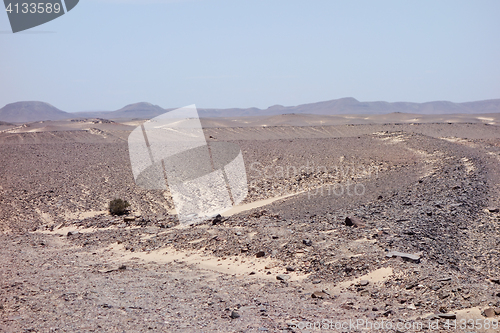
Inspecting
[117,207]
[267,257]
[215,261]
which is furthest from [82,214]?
[267,257]

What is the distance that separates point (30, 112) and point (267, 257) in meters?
191

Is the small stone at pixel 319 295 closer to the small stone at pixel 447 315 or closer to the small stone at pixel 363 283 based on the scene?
the small stone at pixel 363 283

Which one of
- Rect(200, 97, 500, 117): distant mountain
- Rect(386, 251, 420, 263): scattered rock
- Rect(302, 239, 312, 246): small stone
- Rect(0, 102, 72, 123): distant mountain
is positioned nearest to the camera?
Rect(386, 251, 420, 263): scattered rock

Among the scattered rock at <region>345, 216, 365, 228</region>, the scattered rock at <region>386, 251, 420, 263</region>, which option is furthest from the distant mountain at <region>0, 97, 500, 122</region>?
the scattered rock at <region>386, 251, 420, 263</region>

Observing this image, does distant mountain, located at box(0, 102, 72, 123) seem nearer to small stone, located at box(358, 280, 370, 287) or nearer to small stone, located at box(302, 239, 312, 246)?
small stone, located at box(302, 239, 312, 246)

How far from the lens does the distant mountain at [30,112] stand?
16090 cm

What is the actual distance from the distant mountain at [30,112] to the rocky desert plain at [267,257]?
161230 millimetres

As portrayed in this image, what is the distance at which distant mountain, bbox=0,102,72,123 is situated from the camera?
16090 cm

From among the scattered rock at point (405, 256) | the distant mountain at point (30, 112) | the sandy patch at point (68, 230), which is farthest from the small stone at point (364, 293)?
the distant mountain at point (30, 112)

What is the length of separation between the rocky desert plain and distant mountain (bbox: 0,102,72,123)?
161 meters

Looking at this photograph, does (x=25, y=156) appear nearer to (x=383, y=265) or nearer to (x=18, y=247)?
(x=18, y=247)

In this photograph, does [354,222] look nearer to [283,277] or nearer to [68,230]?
[283,277]

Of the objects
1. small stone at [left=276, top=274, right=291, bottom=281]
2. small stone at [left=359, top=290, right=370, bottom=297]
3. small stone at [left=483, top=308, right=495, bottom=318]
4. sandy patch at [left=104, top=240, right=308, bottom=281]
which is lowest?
sandy patch at [left=104, top=240, right=308, bottom=281]

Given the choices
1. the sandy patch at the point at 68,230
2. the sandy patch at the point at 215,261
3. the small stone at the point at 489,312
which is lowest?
the sandy patch at the point at 68,230
